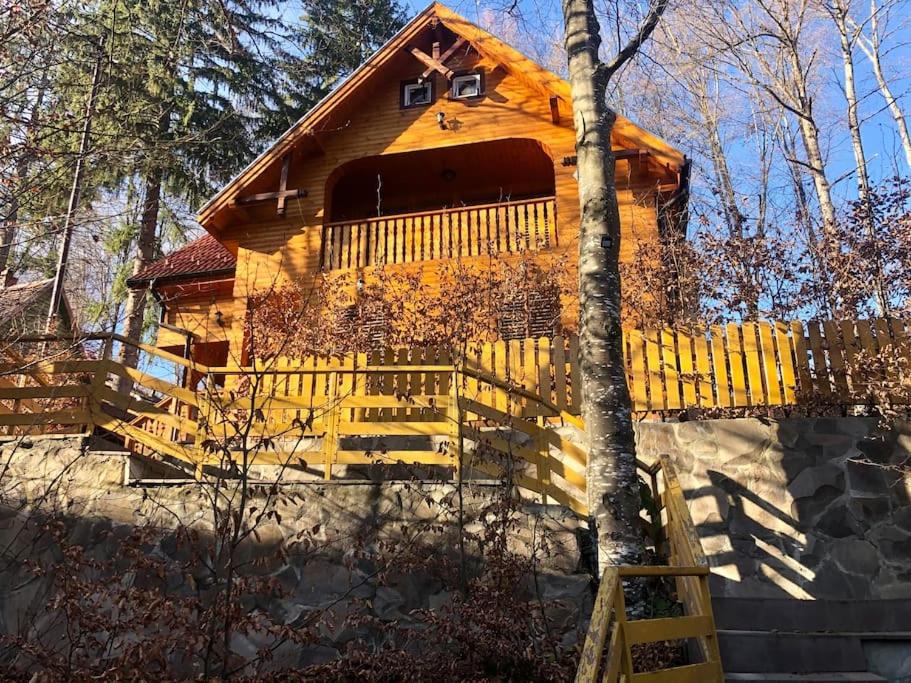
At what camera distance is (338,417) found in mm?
6859

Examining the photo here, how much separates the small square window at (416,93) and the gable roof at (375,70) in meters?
0.72

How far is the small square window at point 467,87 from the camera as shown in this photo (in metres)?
14.3

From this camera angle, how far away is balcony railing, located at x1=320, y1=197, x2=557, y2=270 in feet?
42.2

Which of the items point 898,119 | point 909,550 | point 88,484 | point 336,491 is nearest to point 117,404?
point 88,484

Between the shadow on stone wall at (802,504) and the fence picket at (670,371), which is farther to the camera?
the fence picket at (670,371)

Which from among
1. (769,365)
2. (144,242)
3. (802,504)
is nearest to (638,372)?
(769,365)

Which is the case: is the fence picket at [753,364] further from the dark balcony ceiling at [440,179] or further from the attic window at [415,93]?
the attic window at [415,93]

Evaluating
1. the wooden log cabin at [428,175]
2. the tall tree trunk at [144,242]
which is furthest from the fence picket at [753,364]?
the tall tree trunk at [144,242]

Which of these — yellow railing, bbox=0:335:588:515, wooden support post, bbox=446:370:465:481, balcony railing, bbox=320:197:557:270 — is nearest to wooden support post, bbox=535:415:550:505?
yellow railing, bbox=0:335:588:515

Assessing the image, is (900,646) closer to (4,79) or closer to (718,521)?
(718,521)

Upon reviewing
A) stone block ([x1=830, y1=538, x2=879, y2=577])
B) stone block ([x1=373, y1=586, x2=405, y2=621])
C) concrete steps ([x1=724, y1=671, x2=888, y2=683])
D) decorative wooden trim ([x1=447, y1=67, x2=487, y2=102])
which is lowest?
concrete steps ([x1=724, y1=671, x2=888, y2=683])

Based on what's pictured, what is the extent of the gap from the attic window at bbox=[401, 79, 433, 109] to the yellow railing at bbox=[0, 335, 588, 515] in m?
8.00

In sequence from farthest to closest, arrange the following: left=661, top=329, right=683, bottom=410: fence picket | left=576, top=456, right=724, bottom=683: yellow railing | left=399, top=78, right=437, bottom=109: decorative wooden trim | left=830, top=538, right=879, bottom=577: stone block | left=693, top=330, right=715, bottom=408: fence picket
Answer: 1. left=399, top=78, right=437, bottom=109: decorative wooden trim
2. left=661, top=329, right=683, bottom=410: fence picket
3. left=693, top=330, right=715, bottom=408: fence picket
4. left=830, top=538, right=879, bottom=577: stone block
5. left=576, top=456, right=724, bottom=683: yellow railing

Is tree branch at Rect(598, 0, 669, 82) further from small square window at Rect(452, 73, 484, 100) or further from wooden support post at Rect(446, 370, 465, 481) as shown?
small square window at Rect(452, 73, 484, 100)
